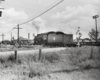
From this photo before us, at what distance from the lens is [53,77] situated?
569 cm

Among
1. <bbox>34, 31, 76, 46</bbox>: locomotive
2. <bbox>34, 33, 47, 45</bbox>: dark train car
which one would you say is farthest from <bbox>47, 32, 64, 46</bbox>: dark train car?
<bbox>34, 33, 47, 45</bbox>: dark train car

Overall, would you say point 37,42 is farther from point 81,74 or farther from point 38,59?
point 81,74

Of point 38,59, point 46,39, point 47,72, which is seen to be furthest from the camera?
point 46,39

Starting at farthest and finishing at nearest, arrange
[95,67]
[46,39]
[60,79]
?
1. [46,39]
2. [95,67]
3. [60,79]

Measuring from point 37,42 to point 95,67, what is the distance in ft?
88.0

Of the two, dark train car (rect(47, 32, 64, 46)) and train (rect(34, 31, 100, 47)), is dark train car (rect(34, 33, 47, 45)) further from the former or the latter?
dark train car (rect(47, 32, 64, 46))

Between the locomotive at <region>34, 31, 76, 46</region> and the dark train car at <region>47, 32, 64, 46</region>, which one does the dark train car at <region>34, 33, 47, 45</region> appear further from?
the dark train car at <region>47, 32, 64, 46</region>

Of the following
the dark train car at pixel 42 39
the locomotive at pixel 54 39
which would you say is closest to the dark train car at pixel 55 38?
the locomotive at pixel 54 39

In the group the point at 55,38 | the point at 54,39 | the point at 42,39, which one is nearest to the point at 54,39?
the point at 54,39

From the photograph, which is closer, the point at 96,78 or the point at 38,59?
the point at 96,78

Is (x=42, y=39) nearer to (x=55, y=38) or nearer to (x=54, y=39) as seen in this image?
(x=54, y=39)

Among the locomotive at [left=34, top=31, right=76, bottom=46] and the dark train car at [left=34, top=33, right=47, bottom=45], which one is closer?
the locomotive at [left=34, top=31, right=76, bottom=46]

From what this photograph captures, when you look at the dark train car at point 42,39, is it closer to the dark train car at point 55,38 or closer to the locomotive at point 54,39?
the locomotive at point 54,39

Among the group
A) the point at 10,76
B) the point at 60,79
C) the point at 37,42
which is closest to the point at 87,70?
the point at 60,79
